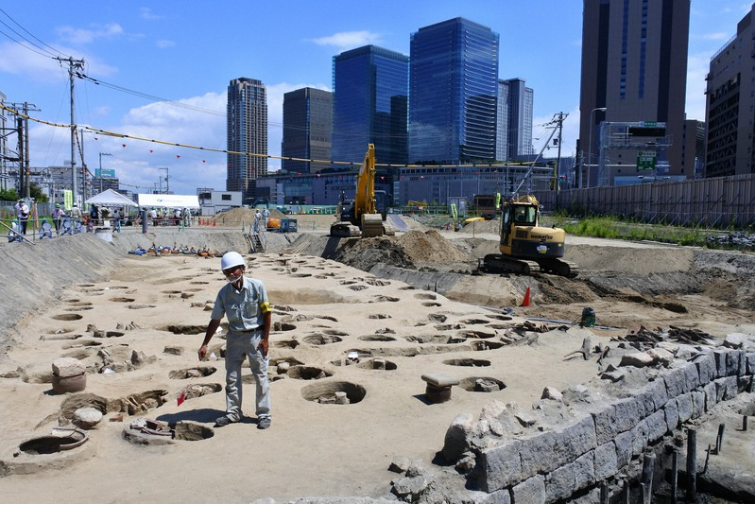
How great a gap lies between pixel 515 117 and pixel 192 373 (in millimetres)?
151781

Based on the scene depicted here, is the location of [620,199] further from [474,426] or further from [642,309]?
[474,426]

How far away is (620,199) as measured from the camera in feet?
132

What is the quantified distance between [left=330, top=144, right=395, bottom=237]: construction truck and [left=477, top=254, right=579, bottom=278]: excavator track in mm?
8368

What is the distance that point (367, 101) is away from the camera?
342 feet

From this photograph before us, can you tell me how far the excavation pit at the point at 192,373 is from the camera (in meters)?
9.27

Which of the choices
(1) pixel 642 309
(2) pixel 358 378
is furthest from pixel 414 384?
(1) pixel 642 309

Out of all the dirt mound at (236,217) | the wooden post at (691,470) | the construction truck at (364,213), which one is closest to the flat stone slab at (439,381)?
the wooden post at (691,470)

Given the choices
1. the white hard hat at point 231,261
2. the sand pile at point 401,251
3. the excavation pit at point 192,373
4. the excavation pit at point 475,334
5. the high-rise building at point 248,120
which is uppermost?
the high-rise building at point 248,120

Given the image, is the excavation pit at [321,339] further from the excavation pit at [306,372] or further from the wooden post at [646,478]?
the wooden post at [646,478]

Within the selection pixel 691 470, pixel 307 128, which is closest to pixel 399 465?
pixel 691 470

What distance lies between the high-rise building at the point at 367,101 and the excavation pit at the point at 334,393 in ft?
309

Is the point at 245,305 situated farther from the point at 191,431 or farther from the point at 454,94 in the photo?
the point at 454,94

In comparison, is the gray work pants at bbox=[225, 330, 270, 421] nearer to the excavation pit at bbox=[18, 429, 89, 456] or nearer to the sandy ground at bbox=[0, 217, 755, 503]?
the sandy ground at bbox=[0, 217, 755, 503]

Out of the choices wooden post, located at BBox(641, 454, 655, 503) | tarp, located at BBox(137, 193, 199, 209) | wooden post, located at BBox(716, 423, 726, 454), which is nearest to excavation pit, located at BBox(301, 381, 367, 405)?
wooden post, located at BBox(641, 454, 655, 503)
